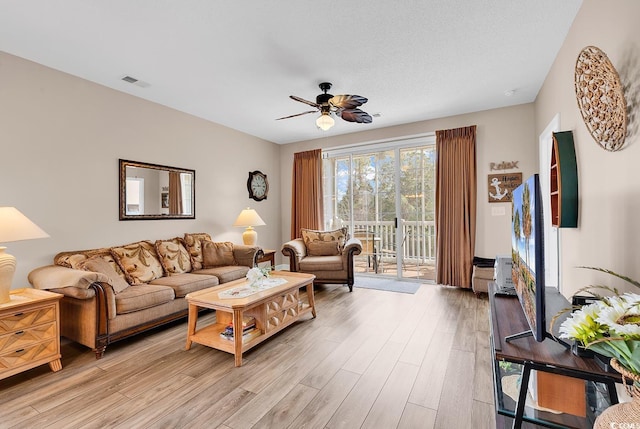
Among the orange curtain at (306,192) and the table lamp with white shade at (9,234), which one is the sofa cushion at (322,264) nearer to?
the orange curtain at (306,192)

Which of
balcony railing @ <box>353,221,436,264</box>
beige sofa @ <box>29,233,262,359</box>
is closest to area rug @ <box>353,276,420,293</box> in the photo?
balcony railing @ <box>353,221,436,264</box>

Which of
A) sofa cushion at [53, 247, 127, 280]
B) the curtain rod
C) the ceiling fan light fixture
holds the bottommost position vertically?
sofa cushion at [53, 247, 127, 280]

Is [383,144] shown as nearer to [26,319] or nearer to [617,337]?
[617,337]

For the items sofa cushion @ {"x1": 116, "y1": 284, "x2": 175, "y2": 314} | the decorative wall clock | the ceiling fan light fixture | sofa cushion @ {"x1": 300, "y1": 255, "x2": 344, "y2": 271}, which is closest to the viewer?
sofa cushion @ {"x1": 116, "y1": 284, "x2": 175, "y2": 314}

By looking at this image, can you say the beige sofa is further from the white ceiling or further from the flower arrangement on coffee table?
the flower arrangement on coffee table

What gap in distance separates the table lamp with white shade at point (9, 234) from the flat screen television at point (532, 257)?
3177 mm

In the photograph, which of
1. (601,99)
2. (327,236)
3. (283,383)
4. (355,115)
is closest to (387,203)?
(327,236)

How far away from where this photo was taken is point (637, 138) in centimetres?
140

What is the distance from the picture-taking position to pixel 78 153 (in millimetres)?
3107

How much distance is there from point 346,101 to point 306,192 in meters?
2.97

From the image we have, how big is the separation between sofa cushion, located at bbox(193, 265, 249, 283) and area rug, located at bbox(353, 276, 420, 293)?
1863 millimetres

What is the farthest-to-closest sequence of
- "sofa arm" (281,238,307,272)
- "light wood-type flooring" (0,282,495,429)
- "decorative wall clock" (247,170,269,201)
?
1. "decorative wall clock" (247,170,269,201)
2. "sofa arm" (281,238,307,272)
3. "light wood-type flooring" (0,282,495,429)

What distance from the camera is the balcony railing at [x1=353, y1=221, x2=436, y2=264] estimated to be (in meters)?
4.86

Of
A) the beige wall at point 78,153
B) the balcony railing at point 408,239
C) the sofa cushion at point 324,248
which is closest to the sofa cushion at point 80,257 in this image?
the beige wall at point 78,153
